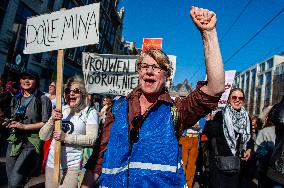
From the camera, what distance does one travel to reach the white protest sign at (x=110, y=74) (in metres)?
6.66

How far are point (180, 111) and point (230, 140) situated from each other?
9.71 ft

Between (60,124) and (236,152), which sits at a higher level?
(60,124)

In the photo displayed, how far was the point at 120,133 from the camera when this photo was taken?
1.97 m

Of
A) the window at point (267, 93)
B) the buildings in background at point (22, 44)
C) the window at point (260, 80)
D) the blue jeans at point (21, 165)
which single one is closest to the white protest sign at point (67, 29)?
the blue jeans at point (21, 165)

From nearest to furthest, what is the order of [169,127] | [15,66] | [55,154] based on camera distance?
[169,127] < [55,154] < [15,66]

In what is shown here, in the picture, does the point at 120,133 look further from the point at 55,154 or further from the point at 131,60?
the point at 131,60

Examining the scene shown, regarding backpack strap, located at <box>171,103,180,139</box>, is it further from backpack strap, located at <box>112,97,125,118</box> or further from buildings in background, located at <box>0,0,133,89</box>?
buildings in background, located at <box>0,0,133,89</box>

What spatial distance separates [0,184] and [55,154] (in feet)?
8.01

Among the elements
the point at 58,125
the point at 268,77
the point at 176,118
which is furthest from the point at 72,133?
the point at 268,77

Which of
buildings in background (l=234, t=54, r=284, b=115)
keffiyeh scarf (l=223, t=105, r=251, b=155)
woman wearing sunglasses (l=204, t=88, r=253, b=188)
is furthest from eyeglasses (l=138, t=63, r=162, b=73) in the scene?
buildings in background (l=234, t=54, r=284, b=115)

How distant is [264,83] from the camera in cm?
9012

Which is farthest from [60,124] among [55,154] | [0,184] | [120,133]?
[0,184]

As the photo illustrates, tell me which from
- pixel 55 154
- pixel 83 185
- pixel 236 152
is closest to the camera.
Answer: pixel 83 185

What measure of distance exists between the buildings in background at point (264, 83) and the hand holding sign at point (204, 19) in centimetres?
7402
